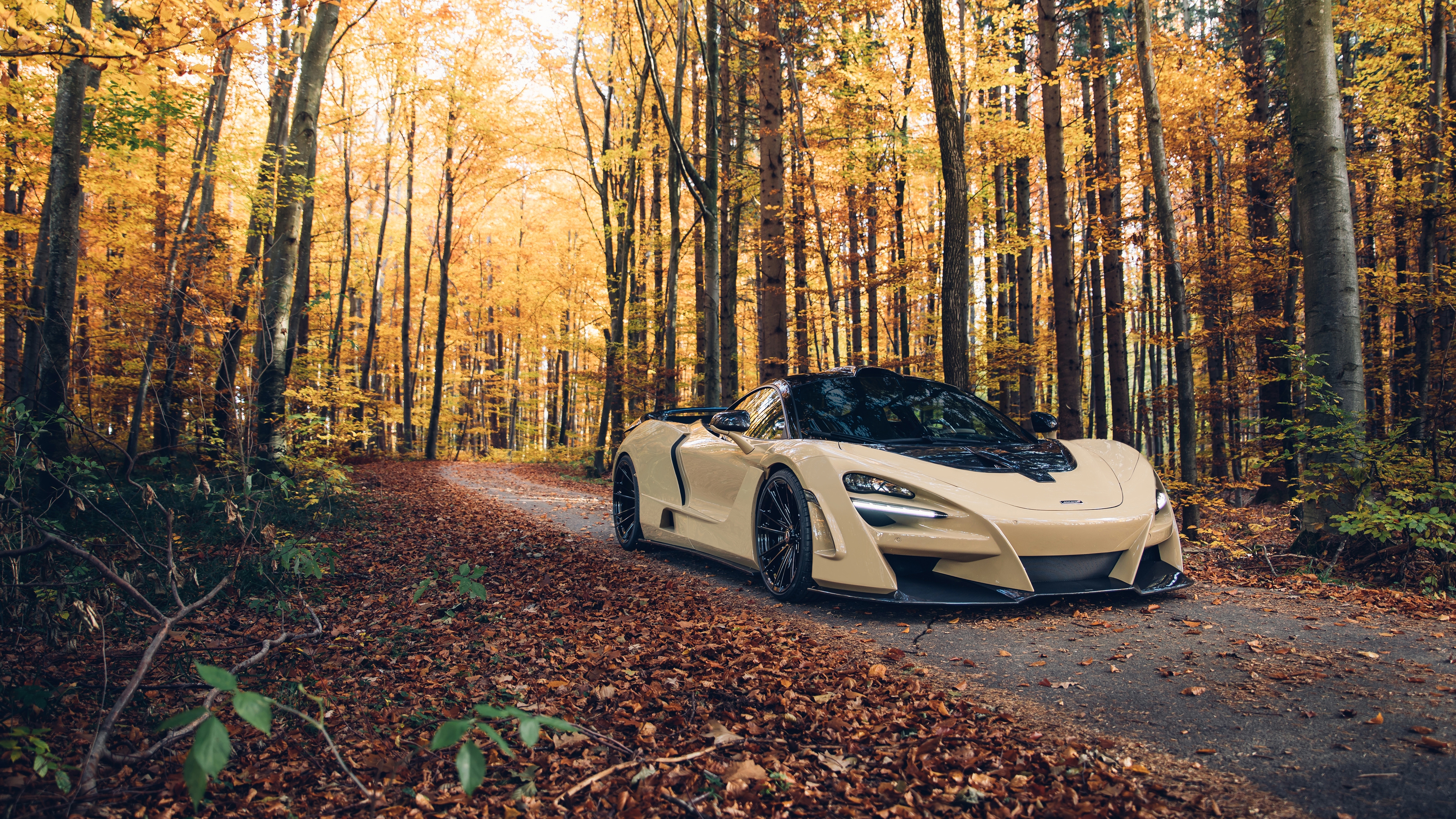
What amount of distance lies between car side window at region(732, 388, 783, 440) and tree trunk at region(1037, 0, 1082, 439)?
5892 millimetres

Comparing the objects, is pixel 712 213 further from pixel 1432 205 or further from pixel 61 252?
pixel 1432 205

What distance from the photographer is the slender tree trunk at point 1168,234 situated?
27.6ft

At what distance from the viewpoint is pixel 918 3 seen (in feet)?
45.2

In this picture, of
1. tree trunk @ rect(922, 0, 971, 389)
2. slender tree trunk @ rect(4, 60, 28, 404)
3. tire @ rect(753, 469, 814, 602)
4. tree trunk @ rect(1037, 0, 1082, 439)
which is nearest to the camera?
tire @ rect(753, 469, 814, 602)

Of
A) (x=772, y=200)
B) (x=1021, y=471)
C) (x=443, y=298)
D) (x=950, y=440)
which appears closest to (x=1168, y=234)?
(x=772, y=200)

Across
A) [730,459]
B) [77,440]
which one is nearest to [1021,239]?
[730,459]

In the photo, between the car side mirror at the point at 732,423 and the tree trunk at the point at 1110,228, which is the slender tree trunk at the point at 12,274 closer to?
the car side mirror at the point at 732,423

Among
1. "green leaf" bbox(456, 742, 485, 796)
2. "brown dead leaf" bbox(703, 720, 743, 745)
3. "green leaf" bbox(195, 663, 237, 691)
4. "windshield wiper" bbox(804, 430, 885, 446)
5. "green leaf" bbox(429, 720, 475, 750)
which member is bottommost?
"brown dead leaf" bbox(703, 720, 743, 745)

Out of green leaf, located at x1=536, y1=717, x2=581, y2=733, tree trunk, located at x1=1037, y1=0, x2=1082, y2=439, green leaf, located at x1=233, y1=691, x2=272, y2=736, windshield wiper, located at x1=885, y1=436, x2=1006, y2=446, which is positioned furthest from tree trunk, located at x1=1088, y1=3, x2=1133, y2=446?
green leaf, located at x1=233, y1=691, x2=272, y2=736

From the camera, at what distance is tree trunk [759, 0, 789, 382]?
9.99 m

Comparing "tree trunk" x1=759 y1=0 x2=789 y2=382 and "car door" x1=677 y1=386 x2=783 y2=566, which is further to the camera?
"tree trunk" x1=759 y1=0 x2=789 y2=382

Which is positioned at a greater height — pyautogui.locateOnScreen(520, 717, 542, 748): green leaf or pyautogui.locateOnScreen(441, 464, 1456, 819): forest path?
pyautogui.locateOnScreen(520, 717, 542, 748): green leaf

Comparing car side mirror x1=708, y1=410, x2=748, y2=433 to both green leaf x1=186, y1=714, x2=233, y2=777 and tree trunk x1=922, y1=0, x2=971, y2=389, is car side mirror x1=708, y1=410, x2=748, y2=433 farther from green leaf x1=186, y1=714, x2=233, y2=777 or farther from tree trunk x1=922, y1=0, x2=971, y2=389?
green leaf x1=186, y1=714, x2=233, y2=777

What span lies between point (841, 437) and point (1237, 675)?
91.4 inches
